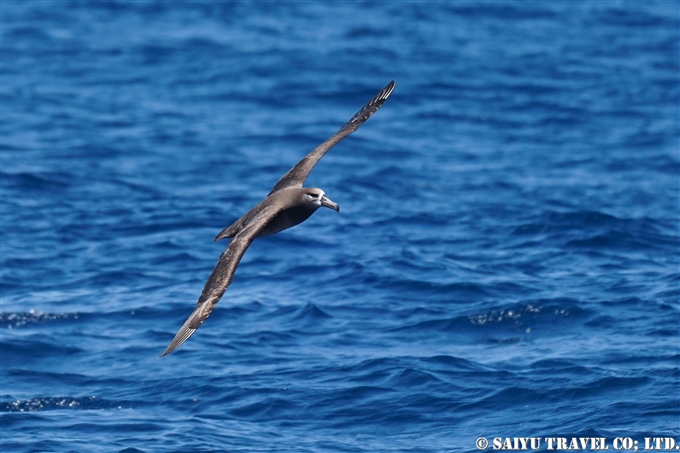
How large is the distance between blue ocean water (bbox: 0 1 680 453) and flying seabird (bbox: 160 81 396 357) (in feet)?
7.29

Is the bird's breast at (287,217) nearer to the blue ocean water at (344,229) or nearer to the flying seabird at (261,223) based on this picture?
the flying seabird at (261,223)

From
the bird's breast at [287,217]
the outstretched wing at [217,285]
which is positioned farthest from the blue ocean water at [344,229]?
the bird's breast at [287,217]

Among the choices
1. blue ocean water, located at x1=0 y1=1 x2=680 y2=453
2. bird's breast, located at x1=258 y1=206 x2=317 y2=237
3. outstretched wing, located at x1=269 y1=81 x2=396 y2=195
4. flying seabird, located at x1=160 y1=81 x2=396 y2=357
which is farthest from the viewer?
blue ocean water, located at x1=0 y1=1 x2=680 y2=453

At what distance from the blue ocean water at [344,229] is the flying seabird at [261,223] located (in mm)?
2221

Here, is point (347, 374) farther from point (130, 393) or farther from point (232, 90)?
point (232, 90)

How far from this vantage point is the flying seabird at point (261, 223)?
10141 millimetres

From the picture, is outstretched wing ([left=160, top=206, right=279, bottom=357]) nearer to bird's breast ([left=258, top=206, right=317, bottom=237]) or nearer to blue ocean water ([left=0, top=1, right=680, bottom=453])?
bird's breast ([left=258, top=206, right=317, bottom=237])

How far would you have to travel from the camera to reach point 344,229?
1842 centimetres

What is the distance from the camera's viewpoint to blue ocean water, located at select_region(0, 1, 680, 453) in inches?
500

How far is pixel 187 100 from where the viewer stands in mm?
25156

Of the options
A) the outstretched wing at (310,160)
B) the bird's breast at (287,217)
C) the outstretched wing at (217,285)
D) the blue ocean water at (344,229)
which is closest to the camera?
the outstretched wing at (217,285)

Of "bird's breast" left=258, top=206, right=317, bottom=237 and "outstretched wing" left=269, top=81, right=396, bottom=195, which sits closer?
"bird's breast" left=258, top=206, right=317, bottom=237

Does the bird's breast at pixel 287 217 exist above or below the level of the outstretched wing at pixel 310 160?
below

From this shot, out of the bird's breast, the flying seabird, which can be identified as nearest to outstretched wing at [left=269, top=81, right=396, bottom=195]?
the flying seabird
